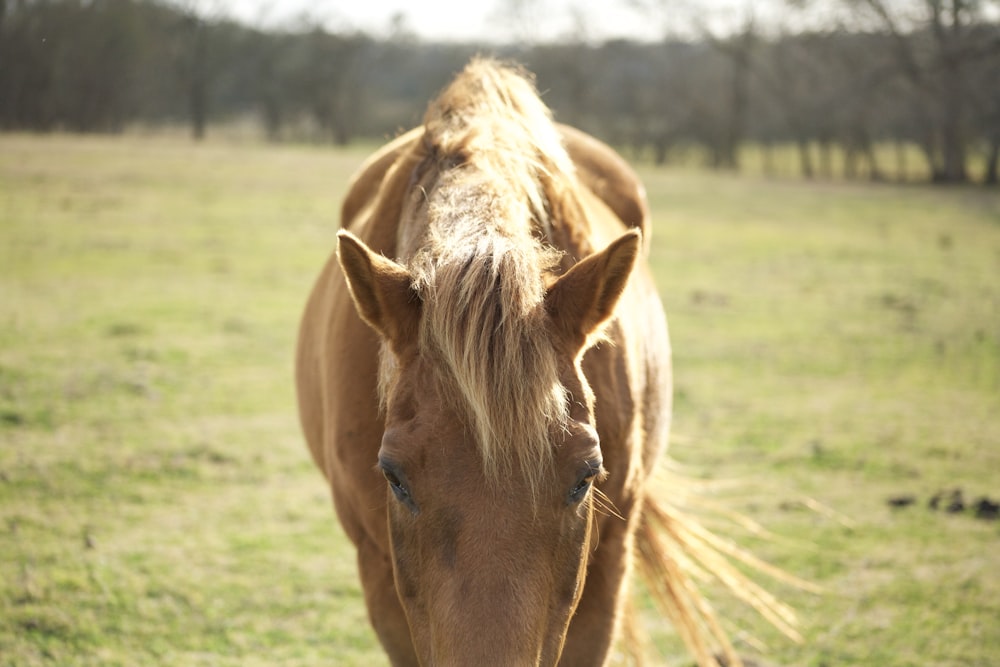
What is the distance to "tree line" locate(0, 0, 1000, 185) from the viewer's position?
26125mm

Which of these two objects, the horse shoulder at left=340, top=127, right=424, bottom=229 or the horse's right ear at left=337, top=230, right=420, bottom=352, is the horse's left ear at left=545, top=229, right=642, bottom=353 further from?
the horse shoulder at left=340, top=127, right=424, bottom=229

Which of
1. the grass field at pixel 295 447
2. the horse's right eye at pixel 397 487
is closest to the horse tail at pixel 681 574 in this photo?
the grass field at pixel 295 447

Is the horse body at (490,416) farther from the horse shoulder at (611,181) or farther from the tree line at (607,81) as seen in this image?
the tree line at (607,81)

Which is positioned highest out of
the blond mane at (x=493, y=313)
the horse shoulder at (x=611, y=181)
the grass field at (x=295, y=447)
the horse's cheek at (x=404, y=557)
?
the horse shoulder at (x=611, y=181)

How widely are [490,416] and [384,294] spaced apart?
35cm

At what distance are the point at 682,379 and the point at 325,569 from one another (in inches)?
153

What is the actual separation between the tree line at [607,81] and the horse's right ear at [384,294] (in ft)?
76.9

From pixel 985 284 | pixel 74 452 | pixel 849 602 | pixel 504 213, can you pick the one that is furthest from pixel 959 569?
pixel 985 284

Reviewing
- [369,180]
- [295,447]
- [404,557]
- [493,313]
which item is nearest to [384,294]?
[493,313]

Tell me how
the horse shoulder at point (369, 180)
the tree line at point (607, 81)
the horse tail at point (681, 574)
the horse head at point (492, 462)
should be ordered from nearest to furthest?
the horse head at point (492, 462) → the horse tail at point (681, 574) → the horse shoulder at point (369, 180) → the tree line at point (607, 81)

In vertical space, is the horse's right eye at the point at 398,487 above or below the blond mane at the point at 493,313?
below

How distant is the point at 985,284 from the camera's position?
10953 millimetres

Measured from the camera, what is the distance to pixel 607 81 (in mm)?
41125

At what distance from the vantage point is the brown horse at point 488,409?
1516 mm
